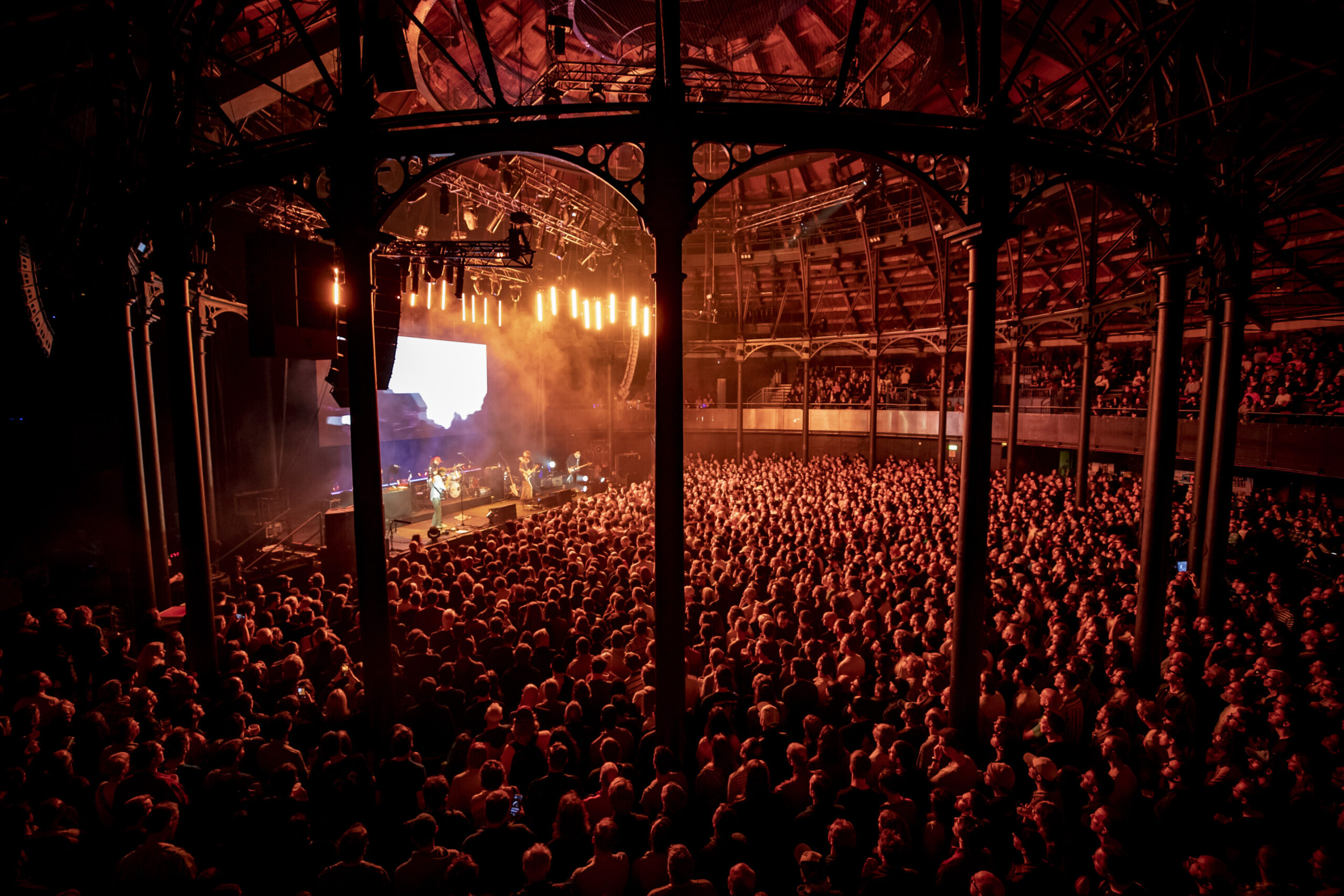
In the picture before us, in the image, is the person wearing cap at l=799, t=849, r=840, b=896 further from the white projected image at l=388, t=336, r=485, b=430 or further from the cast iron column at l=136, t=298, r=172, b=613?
the white projected image at l=388, t=336, r=485, b=430

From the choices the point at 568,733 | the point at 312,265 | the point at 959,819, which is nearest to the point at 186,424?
the point at 312,265

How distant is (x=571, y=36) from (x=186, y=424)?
12.6 meters

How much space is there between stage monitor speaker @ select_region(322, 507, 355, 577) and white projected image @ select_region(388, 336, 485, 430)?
8.15m

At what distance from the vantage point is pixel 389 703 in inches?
185

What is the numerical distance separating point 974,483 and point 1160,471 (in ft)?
A: 8.30

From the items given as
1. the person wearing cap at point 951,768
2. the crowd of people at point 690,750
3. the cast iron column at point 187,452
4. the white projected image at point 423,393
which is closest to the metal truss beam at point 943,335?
the crowd of people at point 690,750

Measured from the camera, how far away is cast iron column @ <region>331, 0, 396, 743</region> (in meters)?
4.39

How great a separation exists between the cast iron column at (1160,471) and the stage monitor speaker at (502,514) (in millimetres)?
13967

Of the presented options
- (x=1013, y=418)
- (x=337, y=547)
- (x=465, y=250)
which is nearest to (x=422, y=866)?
(x=337, y=547)

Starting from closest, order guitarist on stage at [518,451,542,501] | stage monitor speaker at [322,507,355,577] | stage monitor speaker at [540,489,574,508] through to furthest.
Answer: stage monitor speaker at [322,507,355,577] < stage monitor speaker at [540,489,574,508] < guitarist on stage at [518,451,542,501]

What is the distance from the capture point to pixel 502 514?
16609mm

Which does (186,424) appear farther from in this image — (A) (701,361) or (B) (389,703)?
(A) (701,361)

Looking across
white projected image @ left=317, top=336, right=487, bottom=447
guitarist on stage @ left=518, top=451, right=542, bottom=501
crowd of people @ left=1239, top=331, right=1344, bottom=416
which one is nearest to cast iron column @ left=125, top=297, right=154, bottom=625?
white projected image @ left=317, top=336, right=487, bottom=447

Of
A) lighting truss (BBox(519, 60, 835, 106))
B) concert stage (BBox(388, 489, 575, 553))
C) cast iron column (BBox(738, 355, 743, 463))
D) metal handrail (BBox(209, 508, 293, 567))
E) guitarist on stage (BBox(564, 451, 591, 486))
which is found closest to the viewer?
lighting truss (BBox(519, 60, 835, 106))
